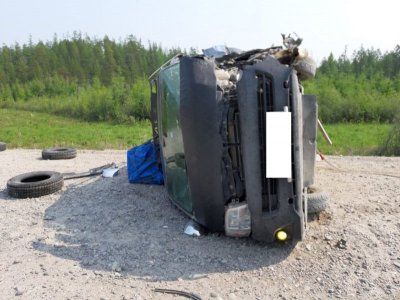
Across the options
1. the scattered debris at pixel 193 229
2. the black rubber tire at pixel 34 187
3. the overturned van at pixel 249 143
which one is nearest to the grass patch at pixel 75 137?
the black rubber tire at pixel 34 187

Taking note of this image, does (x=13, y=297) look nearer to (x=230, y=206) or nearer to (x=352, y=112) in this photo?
(x=230, y=206)

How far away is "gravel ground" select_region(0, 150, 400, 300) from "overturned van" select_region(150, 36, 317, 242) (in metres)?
0.31

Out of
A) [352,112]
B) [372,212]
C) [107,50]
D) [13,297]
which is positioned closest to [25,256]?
[13,297]

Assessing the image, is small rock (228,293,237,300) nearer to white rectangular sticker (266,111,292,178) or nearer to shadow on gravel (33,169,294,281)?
shadow on gravel (33,169,294,281)

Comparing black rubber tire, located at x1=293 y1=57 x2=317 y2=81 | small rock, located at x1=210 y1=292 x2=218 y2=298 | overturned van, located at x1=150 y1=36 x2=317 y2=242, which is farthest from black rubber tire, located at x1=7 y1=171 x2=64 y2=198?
black rubber tire, located at x1=293 y1=57 x2=317 y2=81

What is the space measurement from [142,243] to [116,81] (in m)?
29.7

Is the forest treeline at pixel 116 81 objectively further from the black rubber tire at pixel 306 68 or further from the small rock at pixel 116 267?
the small rock at pixel 116 267

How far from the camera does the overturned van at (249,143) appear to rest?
3.11 m

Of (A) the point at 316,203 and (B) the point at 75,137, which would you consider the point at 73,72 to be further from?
(A) the point at 316,203

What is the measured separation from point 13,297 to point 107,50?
53956 mm

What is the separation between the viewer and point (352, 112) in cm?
2334

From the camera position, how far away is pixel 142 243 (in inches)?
142

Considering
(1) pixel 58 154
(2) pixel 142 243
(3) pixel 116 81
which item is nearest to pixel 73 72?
(3) pixel 116 81

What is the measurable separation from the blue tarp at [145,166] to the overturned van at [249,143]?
181cm
